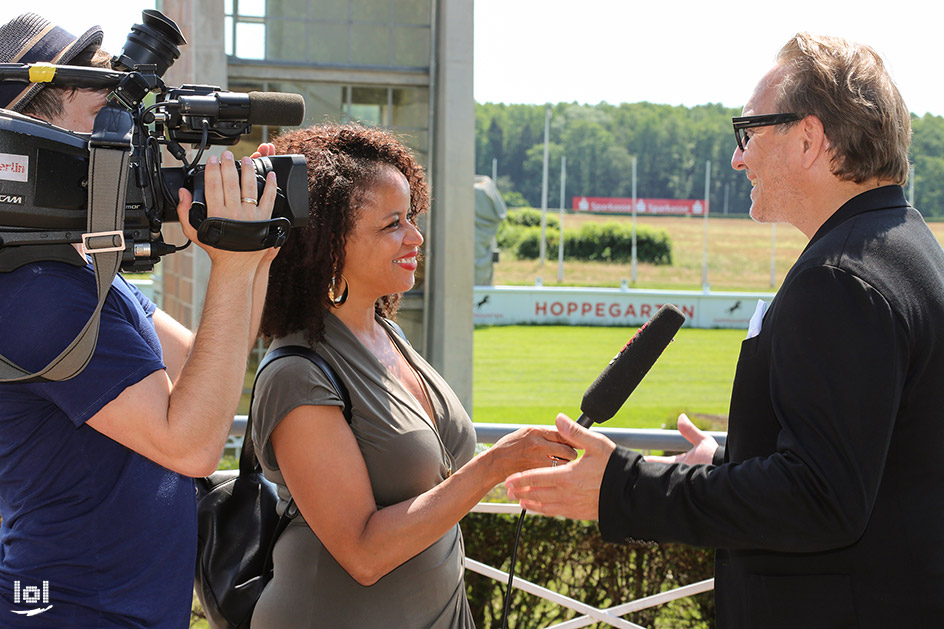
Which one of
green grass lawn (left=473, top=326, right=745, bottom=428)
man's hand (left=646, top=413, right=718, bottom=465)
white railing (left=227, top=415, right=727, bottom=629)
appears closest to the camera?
man's hand (left=646, top=413, right=718, bottom=465)

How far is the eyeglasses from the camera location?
1774 mm

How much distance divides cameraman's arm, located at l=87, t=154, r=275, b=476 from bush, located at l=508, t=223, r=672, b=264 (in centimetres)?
5903

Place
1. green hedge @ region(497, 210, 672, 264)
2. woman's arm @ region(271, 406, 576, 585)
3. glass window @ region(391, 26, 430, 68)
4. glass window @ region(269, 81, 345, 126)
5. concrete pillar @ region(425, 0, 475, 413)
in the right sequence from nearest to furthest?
1. woman's arm @ region(271, 406, 576, 585)
2. concrete pillar @ region(425, 0, 475, 413)
3. glass window @ region(269, 81, 345, 126)
4. glass window @ region(391, 26, 430, 68)
5. green hedge @ region(497, 210, 672, 264)

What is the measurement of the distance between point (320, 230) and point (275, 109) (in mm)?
470

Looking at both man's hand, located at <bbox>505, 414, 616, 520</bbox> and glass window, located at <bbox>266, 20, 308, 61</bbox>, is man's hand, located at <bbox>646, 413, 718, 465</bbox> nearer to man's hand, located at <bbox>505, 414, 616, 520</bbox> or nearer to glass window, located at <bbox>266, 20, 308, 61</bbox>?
man's hand, located at <bbox>505, 414, 616, 520</bbox>

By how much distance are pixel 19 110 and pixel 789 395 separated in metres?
1.64

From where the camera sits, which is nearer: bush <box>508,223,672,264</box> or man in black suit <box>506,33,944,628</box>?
man in black suit <box>506,33,944,628</box>

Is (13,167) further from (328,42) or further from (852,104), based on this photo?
(328,42)

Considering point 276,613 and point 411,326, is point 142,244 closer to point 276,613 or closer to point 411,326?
point 276,613

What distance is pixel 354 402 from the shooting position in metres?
2.14

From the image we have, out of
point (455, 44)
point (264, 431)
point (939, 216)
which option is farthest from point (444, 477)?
point (939, 216)

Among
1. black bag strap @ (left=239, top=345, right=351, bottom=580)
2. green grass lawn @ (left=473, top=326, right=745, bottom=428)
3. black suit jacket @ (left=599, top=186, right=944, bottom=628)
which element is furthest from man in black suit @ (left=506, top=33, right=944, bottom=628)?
green grass lawn @ (left=473, top=326, right=745, bottom=428)

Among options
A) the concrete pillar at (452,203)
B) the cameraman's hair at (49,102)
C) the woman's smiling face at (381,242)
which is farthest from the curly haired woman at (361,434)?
the concrete pillar at (452,203)

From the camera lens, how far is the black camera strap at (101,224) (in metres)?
1.55
